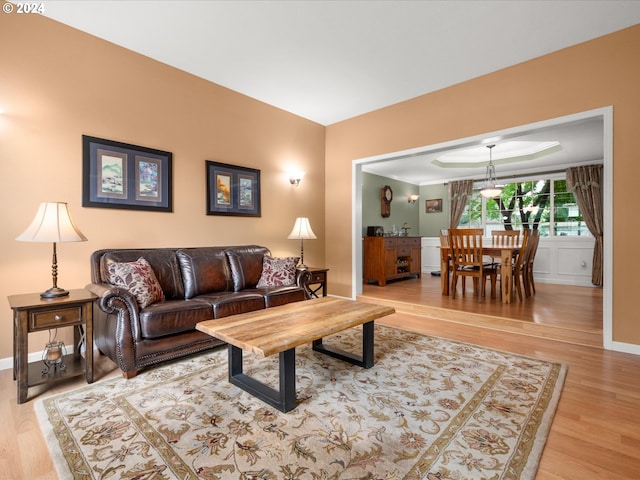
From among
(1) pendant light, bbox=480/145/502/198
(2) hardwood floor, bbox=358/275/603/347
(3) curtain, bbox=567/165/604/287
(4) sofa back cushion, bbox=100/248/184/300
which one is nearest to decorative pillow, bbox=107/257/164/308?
(4) sofa back cushion, bbox=100/248/184/300

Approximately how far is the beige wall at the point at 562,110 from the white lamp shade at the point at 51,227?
372cm

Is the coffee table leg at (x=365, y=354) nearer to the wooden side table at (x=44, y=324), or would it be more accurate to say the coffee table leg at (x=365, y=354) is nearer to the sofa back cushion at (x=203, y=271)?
the sofa back cushion at (x=203, y=271)

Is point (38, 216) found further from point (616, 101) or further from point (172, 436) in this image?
point (616, 101)

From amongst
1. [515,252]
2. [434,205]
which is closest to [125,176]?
[515,252]

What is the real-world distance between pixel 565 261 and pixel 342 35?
6.13m

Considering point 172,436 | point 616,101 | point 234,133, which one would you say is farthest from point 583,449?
point 234,133

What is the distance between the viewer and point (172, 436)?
1597 mm

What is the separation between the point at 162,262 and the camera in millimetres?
3041

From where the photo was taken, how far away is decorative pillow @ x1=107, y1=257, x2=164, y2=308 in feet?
8.07

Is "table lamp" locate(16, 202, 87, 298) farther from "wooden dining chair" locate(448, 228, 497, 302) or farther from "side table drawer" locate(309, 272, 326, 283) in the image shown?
"wooden dining chair" locate(448, 228, 497, 302)

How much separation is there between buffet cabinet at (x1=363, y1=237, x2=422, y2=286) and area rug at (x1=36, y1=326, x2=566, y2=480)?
Answer: 3.46 m

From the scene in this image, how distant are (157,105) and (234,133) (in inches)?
37.1

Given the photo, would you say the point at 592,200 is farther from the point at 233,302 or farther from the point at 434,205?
the point at 233,302

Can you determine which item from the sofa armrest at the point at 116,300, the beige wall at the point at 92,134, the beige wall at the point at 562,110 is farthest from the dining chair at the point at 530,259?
the sofa armrest at the point at 116,300
